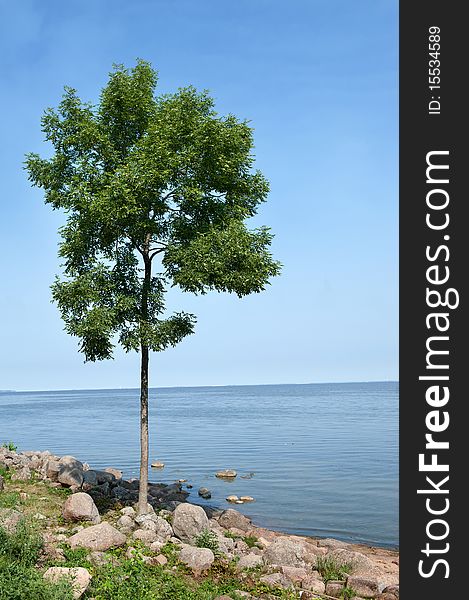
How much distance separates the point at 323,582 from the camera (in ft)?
48.0

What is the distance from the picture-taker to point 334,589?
14.0m

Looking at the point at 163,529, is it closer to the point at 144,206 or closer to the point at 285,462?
the point at 144,206

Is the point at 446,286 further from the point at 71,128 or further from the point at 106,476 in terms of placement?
the point at 106,476

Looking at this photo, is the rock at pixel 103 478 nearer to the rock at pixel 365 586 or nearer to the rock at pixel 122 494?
the rock at pixel 122 494

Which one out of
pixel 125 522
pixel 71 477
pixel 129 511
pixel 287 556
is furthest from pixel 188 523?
pixel 71 477

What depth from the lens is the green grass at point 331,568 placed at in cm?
1508

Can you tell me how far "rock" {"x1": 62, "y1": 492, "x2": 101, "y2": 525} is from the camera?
55.7 ft

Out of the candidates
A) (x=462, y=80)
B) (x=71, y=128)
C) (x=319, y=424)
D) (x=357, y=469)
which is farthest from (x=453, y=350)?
(x=319, y=424)

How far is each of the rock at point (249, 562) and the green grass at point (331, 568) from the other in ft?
5.35

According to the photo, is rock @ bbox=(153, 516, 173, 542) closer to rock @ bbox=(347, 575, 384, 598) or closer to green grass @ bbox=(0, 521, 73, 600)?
green grass @ bbox=(0, 521, 73, 600)

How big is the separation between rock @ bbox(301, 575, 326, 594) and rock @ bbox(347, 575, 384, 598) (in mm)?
705

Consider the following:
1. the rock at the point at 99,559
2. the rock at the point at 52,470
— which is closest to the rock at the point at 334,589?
the rock at the point at 99,559

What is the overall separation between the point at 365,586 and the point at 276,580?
2.18 metres

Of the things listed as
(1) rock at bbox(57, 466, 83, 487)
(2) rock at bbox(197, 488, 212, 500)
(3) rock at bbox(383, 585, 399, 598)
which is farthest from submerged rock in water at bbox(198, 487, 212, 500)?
(3) rock at bbox(383, 585, 399, 598)
